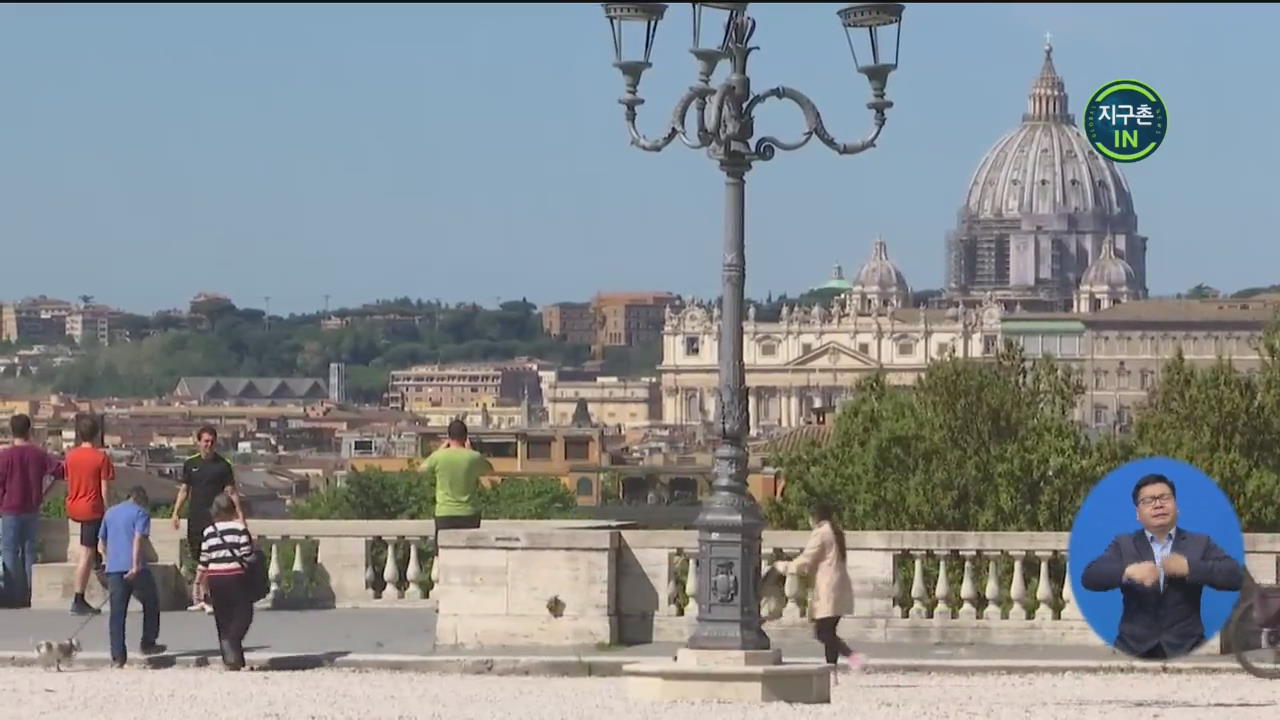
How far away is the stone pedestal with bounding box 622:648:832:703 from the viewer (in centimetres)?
1491

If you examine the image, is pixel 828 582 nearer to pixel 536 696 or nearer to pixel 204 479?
pixel 536 696

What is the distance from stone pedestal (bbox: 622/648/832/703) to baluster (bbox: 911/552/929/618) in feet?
8.38

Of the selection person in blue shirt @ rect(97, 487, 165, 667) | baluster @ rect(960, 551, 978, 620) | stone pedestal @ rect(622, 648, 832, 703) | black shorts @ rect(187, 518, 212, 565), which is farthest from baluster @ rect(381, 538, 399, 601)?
stone pedestal @ rect(622, 648, 832, 703)

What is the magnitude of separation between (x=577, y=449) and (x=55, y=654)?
311 ft

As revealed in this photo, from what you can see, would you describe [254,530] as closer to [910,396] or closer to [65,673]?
[65,673]

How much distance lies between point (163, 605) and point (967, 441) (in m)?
27.5

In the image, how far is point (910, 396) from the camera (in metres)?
55.1

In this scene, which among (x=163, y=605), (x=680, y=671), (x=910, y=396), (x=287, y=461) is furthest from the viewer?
(x=287, y=461)

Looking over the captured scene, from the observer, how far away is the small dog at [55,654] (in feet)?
53.2

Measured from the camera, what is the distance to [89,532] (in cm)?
1802

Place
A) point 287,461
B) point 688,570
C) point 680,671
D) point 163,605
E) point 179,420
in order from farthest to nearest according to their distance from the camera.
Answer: point 179,420, point 287,461, point 163,605, point 688,570, point 680,671

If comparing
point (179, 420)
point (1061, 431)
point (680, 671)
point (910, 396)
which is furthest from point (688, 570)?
point (179, 420)

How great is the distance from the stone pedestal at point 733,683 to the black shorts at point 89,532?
400 cm

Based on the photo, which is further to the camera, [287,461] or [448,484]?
[287,461]
